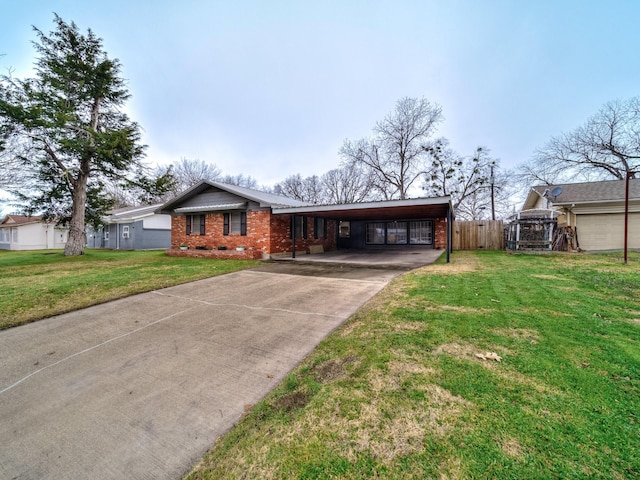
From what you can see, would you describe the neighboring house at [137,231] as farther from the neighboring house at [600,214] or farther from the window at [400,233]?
the neighboring house at [600,214]

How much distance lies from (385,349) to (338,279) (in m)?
4.35

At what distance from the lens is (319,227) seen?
15586mm

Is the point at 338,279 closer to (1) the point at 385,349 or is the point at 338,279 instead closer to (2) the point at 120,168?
(1) the point at 385,349

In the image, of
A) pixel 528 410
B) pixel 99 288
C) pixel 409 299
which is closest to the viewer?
pixel 528 410

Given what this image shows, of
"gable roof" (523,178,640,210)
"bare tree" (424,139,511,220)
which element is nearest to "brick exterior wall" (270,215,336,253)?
"gable roof" (523,178,640,210)

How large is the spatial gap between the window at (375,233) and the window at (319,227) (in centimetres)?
387

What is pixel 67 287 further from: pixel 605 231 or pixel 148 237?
pixel 605 231

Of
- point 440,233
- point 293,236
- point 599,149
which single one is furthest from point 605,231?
point 293,236

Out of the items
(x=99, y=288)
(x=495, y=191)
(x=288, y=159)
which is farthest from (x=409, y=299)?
(x=288, y=159)

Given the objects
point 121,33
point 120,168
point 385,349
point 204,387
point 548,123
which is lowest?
point 204,387

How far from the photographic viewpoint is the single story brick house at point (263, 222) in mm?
11281

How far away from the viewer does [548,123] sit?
19062 millimetres

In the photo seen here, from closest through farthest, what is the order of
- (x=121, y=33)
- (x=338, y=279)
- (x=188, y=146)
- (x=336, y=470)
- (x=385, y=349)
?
(x=336, y=470) < (x=385, y=349) < (x=338, y=279) < (x=121, y=33) < (x=188, y=146)

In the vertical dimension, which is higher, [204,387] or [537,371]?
[537,371]
